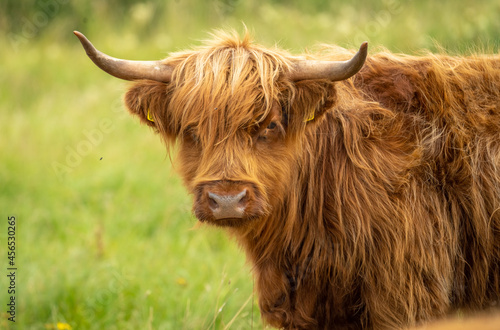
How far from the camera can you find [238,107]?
3.16 meters

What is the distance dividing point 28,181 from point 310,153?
461cm

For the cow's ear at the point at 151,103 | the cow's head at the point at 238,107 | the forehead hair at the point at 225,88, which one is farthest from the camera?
the cow's ear at the point at 151,103

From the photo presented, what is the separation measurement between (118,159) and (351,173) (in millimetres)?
4609

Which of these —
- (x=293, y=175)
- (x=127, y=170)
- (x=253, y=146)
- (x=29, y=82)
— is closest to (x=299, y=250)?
(x=293, y=175)

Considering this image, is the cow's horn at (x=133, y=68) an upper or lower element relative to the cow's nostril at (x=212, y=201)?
upper

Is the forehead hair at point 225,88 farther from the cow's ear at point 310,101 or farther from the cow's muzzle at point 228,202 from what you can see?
the cow's muzzle at point 228,202

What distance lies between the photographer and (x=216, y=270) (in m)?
5.33

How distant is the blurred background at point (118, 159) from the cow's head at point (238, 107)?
18.1 inches

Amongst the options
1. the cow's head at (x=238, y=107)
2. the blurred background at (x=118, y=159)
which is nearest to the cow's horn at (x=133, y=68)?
the cow's head at (x=238, y=107)

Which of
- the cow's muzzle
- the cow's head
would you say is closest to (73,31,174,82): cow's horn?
the cow's head

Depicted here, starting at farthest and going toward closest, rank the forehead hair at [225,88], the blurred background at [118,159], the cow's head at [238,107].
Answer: the blurred background at [118,159], the forehead hair at [225,88], the cow's head at [238,107]

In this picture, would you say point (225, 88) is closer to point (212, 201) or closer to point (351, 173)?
point (212, 201)

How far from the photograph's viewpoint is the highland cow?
3.22 m

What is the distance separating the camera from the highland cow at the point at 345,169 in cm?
322
